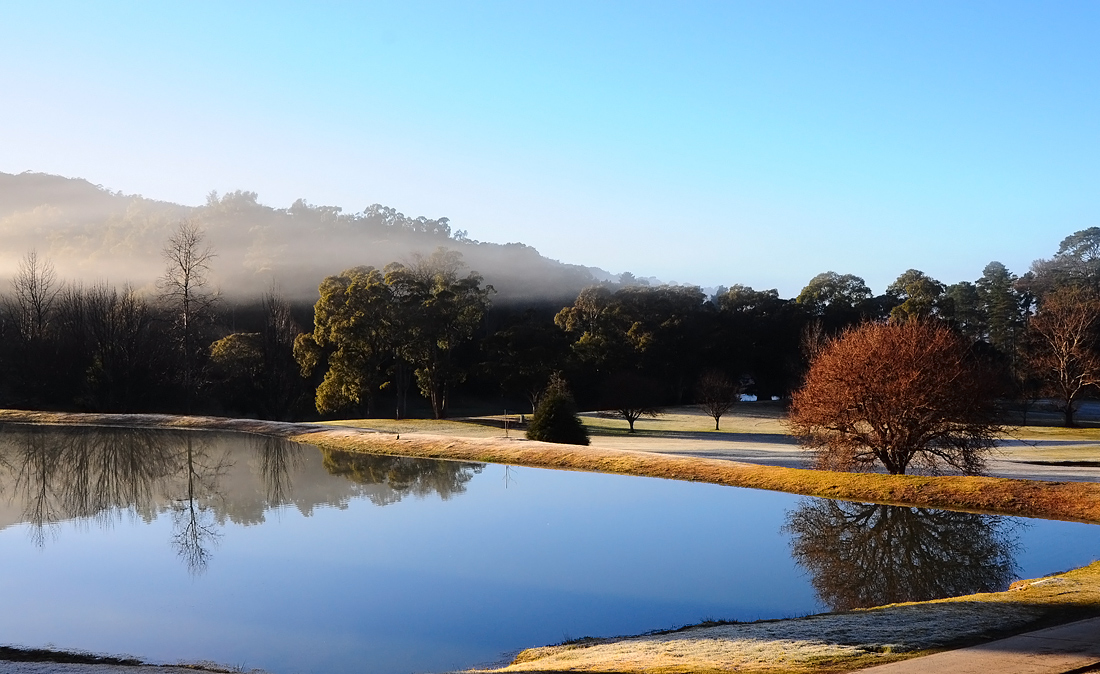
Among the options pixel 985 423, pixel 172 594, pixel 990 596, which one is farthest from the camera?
pixel 985 423

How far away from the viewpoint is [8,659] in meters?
11.1

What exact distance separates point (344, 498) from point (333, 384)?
104 ft

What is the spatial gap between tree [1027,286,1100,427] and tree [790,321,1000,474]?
115ft

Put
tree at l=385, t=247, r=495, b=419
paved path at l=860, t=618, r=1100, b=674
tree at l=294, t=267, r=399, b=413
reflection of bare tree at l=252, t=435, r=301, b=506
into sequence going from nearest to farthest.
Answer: paved path at l=860, t=618, r=1100, b=674 → reflection of bare tree at l=252, t=435, r=301, b=506 → tree at l=294, t=267, r=399, b=413 → tree at l=385, t=247, r=495, b=419

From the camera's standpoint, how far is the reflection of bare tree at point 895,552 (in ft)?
51.1

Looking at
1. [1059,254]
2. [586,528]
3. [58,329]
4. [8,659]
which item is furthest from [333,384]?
[1059,254]

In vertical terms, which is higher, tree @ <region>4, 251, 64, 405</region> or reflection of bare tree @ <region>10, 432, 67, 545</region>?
tree @ <region>4, 251, 64, 405</region>

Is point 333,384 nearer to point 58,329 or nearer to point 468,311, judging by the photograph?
point 468,311

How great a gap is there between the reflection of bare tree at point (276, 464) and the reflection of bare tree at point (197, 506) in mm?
1401

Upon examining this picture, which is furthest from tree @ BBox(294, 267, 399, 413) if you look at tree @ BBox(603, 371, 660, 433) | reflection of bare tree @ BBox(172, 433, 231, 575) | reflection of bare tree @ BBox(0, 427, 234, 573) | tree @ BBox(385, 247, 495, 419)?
reflection of bare tree @ BBox(172, 433, 231, 575)

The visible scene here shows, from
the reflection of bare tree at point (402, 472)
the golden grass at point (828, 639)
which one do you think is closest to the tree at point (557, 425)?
the reflection of bare tree at point (402, 472)

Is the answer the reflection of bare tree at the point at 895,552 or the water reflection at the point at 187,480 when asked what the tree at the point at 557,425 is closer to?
the water reflection at the point at 187,480

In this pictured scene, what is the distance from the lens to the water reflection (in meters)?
22.2

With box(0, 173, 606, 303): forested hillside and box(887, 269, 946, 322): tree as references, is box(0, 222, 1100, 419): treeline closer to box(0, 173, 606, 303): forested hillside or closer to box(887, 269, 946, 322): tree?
box(887, 269, 946, 322): tree
